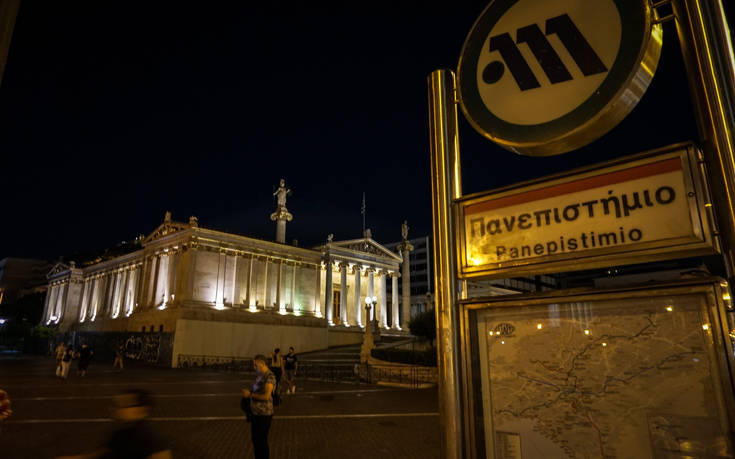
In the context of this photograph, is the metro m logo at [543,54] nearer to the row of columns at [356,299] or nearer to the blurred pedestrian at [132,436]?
the blurred pedestrian at [132,436]

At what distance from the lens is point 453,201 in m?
2.59

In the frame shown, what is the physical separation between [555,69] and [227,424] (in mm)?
11270

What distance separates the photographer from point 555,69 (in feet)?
7.60

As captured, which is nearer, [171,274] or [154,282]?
[171,274]

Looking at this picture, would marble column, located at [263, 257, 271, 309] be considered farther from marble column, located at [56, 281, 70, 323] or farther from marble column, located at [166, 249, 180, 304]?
marble column, located at [56, 281, 70, 323]

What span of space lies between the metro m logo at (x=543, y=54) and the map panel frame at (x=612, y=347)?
1.06 meters

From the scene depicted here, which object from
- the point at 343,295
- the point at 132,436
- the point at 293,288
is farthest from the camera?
the point at 343,295

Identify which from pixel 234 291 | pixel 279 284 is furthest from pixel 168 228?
pixel 279 284

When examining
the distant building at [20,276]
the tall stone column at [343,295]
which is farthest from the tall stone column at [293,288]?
the distant building at [20,276]

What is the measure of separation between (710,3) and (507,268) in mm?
1467

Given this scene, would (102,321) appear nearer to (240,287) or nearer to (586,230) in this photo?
(240,287)

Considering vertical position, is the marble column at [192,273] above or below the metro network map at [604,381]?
above

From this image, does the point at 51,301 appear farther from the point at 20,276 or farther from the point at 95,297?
the point at 20,276

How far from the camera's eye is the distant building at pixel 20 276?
8975 centimetres
